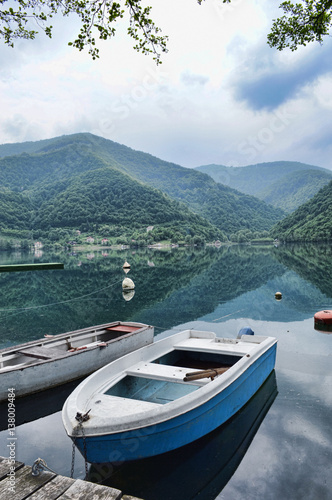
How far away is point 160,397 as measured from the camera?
27.9ft

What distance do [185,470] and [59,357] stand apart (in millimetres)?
5494

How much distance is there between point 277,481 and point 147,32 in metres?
9.73

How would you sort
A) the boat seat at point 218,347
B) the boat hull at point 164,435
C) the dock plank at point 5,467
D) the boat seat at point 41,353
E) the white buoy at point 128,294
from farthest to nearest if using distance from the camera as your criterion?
the white buoy at point 128,294 → the boat seat at point 41,353 → the boat seat at point 218,347 → the boat hull at point 164,435 → the dock plank at point 5,467

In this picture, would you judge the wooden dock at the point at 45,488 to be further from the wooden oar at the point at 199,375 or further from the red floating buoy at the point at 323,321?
the red floating buoy at the point at 323,321

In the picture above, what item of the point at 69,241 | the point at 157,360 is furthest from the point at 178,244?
the point at 157,360

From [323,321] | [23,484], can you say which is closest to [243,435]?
[23,484]

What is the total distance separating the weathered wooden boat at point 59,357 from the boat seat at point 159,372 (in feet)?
9.48

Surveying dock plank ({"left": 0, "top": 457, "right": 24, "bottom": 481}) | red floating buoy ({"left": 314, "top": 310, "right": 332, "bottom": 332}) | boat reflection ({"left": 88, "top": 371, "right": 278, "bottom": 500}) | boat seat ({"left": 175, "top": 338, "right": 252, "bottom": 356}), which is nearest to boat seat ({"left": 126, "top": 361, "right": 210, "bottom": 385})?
boat reflection ({"left": 88, "top": 371, "right": 278, "bottom": 500})

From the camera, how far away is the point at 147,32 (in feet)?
25.5

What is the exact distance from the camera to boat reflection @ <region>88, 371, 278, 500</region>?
6.13 m

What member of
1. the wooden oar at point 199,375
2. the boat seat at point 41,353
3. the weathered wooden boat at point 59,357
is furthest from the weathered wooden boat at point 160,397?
the boat seat at point 41,353

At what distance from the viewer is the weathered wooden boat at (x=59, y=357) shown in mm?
9742

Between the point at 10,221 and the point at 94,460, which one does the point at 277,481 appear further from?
the point at 10,221

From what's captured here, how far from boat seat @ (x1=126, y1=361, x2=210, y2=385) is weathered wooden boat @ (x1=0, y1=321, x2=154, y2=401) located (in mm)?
2888
